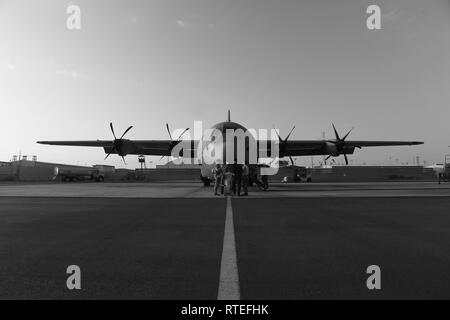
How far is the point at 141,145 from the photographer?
36844mm

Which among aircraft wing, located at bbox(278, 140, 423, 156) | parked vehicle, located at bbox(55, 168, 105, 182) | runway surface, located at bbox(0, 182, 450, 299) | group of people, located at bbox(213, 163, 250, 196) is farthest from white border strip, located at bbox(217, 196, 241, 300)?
parked vehicle, located at bbox(55, 168, 105, 182)

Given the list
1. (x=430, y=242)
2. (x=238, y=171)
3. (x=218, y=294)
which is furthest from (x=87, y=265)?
(x=238, y=171)

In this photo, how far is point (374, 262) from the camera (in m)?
5.08

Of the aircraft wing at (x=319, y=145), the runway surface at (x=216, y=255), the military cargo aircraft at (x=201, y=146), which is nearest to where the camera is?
the runway surface at (x=216, y=255)

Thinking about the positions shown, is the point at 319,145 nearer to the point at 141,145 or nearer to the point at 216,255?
the point at 141,145

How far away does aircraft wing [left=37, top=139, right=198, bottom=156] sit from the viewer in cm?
3454

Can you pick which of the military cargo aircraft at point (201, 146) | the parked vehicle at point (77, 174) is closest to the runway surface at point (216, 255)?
the military cargo aircraft at point (201, 146)

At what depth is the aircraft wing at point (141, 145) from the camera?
34541 mm

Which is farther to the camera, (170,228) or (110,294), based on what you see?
(170,228)

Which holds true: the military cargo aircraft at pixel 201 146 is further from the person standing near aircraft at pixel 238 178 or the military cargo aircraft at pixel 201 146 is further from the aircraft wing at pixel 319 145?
the person standing near aircraft at pixel 238 178

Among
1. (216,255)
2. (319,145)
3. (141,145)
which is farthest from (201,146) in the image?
(216,255)

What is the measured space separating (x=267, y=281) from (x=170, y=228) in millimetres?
4283
